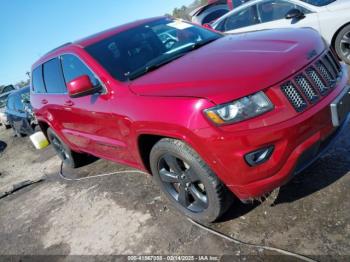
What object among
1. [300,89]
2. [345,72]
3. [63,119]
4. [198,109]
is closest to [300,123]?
[300,89]

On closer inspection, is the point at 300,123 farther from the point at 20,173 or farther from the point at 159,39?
A: the point at 20,173

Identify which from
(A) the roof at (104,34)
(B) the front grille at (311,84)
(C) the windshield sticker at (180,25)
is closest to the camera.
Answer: (B) the front grille at (311,84)

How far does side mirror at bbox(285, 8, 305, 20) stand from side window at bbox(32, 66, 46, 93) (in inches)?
167

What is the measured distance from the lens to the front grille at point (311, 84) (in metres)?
2.76

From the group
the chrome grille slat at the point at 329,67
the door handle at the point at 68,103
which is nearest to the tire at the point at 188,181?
the chrome grille slat at the point at 329,67

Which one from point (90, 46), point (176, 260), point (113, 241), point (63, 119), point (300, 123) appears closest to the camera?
point (300, 123)

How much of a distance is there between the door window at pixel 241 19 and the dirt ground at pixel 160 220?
13.7 feet

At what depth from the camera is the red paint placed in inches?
106

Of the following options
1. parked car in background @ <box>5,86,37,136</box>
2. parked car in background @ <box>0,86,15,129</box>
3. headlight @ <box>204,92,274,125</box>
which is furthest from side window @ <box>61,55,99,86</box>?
parked car in background @ <box>0,86,15,129</box>

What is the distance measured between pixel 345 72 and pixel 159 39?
75.8 inches

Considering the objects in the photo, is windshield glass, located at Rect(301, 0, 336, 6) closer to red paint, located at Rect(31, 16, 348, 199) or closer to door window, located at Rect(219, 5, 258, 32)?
door window, located at Rect(219, 5, 258, 32)

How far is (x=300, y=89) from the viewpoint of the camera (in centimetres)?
280

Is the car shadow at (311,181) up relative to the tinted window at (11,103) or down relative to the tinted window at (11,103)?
down

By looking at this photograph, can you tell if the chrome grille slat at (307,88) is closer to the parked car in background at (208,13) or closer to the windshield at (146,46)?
the windshield at (146,46)
